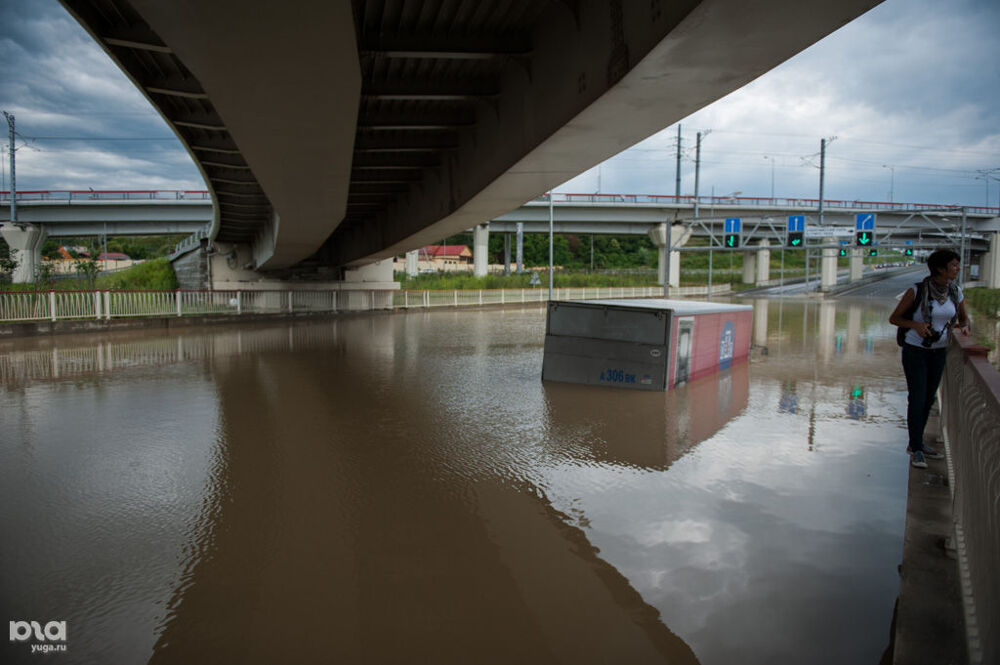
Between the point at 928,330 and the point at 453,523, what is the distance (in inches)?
176

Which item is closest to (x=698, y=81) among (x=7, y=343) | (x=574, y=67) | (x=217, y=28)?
(x=574, y=67)

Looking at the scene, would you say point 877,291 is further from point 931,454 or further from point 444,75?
point 444,75

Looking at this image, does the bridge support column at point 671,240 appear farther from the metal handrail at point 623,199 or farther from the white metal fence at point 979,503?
the white metal fence at point 979,503

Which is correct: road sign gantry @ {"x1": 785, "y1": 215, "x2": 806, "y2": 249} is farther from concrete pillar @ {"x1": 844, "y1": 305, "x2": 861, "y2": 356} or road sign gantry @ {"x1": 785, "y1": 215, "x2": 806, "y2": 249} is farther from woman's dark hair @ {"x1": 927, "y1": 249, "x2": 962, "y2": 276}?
woman's dark hair @ {"x1": 927, "y1": 249, "x2": 962, "y2": 276}

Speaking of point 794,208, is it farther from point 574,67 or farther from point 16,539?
point 16,539

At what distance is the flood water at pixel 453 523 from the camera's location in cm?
339

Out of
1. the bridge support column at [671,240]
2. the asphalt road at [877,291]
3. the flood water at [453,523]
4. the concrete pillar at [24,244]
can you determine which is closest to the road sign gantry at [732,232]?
the bridge support column at [671,240]

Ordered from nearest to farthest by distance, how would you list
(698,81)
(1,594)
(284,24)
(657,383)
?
(1,594) → (284,24) → (698,81) → (657,383)

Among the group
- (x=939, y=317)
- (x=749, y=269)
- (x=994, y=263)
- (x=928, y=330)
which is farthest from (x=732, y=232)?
(x=749, y=269)

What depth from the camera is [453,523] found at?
16.1ft

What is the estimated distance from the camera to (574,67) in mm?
5836

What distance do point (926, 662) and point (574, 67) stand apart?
17.5ft

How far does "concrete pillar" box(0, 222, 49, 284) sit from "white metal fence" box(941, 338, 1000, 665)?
46.1 metres

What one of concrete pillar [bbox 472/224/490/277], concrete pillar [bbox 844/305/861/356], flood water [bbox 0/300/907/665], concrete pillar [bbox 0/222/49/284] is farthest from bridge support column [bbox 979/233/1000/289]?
concrete pillar [bbox 0/222/49/284]
